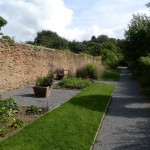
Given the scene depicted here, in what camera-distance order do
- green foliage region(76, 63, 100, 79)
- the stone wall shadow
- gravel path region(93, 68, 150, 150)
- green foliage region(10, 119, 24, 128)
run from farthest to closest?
1. green foliage region(76, 63, 100, 79)
2. the stone wall shadow
3. green foliage region(10, 119, 24, 128)
4. gravel path region(93, 68, 150, 150)

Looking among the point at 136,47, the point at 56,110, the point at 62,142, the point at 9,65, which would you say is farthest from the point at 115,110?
the point at 136,47

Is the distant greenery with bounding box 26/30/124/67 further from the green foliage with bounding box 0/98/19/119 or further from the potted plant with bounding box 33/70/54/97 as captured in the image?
the green foliage with bounding box 0/98/19/119

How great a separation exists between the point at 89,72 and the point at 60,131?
17127mm

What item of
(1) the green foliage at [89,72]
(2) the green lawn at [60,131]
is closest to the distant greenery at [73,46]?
(1) the green foliage at [89,72]

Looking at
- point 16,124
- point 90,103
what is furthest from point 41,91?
point 16,124

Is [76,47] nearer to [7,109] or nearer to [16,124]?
[7,109]

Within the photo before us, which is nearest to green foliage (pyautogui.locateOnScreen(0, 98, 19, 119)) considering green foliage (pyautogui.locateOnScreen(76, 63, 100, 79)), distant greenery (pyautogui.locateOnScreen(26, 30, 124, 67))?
green foliage (pyautogui.locateOnScreen(76, 63, 100, 79))

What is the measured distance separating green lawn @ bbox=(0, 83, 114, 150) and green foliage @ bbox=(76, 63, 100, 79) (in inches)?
541

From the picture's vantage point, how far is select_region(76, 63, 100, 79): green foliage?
76.6 ft

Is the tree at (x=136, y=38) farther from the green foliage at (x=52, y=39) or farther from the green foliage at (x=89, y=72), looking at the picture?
the green foliage at (x=52, y=39)

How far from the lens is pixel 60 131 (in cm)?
668

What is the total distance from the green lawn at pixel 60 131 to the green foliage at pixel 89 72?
1373 cm

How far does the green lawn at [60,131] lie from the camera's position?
5660 mm

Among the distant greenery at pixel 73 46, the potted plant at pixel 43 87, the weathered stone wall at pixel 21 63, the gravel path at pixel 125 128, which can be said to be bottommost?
the gravel path at pixel 125 128
